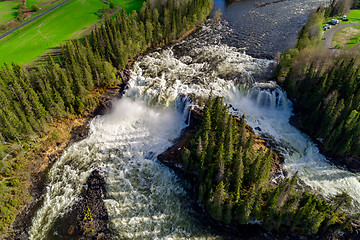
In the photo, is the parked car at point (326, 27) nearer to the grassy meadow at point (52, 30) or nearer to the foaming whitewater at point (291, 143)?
the foaming whitewater at point (291, 143)

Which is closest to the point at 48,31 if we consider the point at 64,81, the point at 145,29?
the point at 145,29

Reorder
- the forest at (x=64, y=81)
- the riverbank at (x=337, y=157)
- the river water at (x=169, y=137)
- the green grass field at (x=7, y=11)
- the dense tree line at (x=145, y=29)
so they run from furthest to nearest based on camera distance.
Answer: the green grass field at (x=7, y=11), the dense tree line at (x=145, y=29), the riverbank at (x=337, y=157), the forest at (x=64, y=81), the river water at (x=169, y=137)

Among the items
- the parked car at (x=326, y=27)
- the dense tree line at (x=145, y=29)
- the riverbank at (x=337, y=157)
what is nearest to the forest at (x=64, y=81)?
the dense tree line at (x=145, y=29)

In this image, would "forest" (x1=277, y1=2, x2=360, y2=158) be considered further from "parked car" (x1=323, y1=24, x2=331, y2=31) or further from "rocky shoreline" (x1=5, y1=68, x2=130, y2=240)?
"rocky shoreline" (x1=5, y1=68, x2=130, y2=240)

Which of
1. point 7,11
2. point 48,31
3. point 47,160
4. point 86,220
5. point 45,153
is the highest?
point 7,11

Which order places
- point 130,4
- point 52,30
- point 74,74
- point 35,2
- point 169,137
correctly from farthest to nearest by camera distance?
1. point 35,2
2. point 130,4
3. point 52,30
4. point 74,74
5. point 169,137

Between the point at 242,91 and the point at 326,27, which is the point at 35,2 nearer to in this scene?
the point at 242,91
